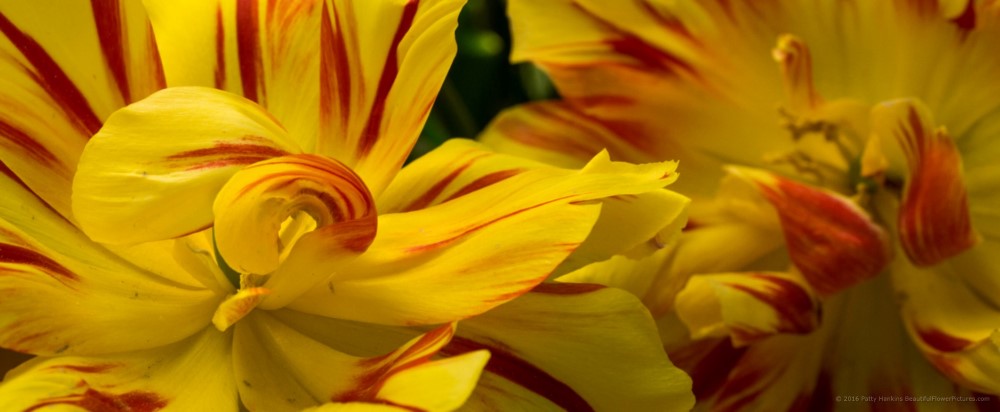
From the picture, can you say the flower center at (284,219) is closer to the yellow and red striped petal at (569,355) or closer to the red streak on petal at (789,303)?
the yellow and red striped petal at (569,355)

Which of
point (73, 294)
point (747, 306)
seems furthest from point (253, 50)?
point (747, 306)

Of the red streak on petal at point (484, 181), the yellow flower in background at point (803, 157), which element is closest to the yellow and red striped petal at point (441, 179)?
the red streak on petal at point (484, 181)

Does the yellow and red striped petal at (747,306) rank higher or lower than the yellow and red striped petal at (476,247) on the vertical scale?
lower

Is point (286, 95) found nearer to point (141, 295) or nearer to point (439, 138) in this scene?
point (141, 295)

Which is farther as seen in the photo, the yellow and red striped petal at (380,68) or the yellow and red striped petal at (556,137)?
the yellow and red striped petal at (556,137)

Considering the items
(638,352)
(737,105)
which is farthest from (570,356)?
(737,105)

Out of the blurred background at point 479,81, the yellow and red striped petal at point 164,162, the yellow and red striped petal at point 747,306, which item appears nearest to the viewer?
the yellow and red striped petal at point 164,162

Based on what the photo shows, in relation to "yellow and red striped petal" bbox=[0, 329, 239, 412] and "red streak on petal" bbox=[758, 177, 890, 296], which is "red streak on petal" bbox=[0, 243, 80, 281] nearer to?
"yellow and red striped petal" bbox=[0, 329, 239, 412]

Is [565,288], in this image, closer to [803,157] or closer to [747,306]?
[747,306]
